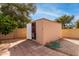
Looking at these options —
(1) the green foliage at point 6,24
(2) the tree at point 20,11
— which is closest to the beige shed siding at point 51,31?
(2) the tree at point 20,11

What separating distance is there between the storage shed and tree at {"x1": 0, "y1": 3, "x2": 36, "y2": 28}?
164mm

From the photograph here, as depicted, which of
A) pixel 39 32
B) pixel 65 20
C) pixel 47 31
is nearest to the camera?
pixel 65 20

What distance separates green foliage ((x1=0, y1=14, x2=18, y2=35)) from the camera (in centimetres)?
473

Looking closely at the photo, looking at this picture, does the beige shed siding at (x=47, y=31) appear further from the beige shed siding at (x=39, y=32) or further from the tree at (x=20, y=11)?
the tree at (x=20, y=11)

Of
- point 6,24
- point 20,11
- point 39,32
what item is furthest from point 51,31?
point 6,24

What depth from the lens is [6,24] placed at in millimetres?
4738

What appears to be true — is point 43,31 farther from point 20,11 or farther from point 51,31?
point 20,11

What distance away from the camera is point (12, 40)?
15.8ft

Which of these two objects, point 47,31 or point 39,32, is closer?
point 47,31

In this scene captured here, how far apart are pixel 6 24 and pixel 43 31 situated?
2.69 feet

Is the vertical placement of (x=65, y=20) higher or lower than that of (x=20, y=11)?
lower

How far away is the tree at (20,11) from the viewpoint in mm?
4742

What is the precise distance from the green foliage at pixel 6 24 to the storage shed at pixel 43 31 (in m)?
0.35

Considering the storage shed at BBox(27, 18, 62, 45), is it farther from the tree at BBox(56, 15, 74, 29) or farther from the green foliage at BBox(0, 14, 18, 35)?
the green foliage at BBox(0, 14, 18, 35)
